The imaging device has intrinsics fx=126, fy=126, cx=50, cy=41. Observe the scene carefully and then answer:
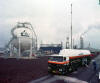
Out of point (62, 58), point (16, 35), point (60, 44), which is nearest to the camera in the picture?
point (62, 58)

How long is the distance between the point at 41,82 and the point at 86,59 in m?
15.8

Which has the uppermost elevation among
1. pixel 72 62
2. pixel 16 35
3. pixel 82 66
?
pixel 16 35

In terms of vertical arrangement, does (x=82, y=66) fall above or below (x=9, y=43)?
below

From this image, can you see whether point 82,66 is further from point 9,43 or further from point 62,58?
point 9,43

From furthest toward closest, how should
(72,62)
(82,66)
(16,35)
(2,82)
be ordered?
(16,35) < (82,66) < (72,62) < (2,82)

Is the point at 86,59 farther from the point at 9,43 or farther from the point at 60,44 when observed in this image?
the point at 60,44

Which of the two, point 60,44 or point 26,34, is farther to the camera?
point 60,44

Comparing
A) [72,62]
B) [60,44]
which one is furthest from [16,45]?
[60,44]

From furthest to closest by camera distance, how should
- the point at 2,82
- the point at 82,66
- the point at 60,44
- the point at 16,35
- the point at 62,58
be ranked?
the point at 60,44 → the point at 16,35 → the point at 82,66 → the point at 62,58 → the point at 2,82

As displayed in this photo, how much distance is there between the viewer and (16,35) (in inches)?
1748

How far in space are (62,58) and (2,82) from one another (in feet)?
26.3

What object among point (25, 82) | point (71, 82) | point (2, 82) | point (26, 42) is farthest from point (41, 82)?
point (26, 42)

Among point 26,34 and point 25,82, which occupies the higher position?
point 26,34

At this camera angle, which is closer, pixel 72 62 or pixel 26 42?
pixel 72 62
